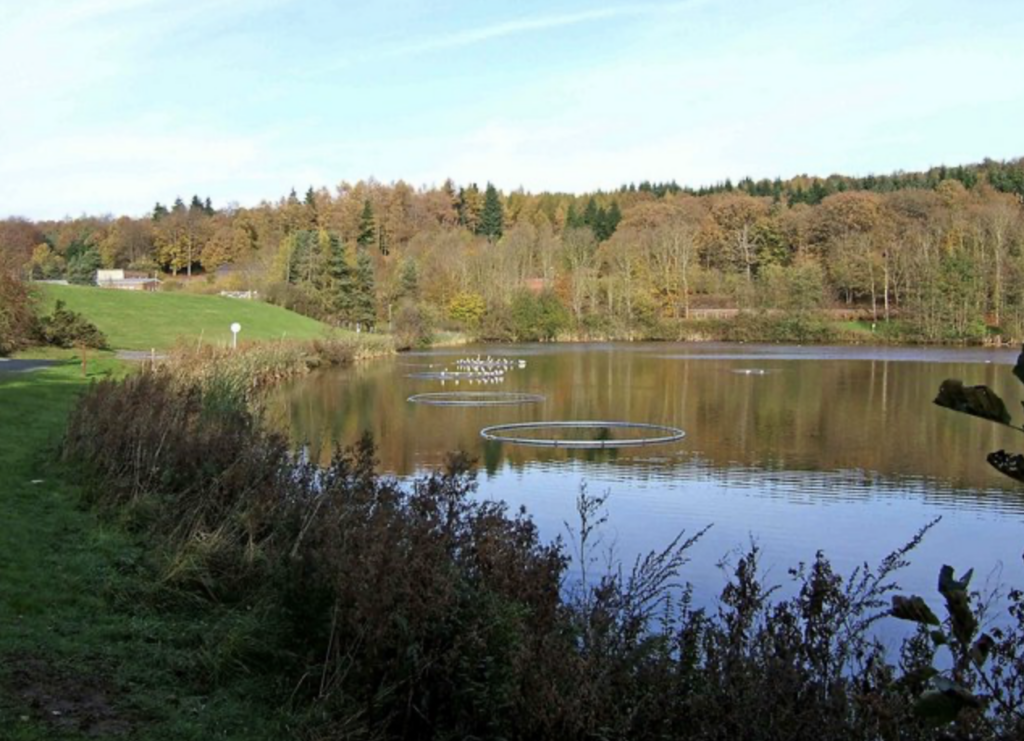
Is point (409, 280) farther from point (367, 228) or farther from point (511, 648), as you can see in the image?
point (511, 648)

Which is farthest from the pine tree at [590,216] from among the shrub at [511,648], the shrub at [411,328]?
the shrub at [511,648]

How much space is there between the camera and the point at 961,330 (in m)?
64.5

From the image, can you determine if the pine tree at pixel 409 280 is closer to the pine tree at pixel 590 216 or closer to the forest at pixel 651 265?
the forest at pixel 651 265

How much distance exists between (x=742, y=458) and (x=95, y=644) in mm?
13960

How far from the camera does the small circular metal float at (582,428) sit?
1958 centimetres

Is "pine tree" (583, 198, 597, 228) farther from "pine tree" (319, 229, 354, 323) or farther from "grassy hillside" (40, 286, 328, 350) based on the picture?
"grassy hillside" (40, 286, 328, 350)

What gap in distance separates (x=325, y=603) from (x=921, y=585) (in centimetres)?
597

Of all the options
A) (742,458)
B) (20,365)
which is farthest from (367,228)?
(742,458)

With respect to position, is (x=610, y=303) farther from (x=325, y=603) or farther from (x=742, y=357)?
(x=325, y=603)

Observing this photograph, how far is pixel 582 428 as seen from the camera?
878 inches

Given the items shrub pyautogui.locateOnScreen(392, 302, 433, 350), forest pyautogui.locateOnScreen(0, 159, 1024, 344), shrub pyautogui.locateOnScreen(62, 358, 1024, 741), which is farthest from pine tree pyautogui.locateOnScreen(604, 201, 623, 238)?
shrub pyautogui.locateOnScreen(62, 358, 1024, 741)

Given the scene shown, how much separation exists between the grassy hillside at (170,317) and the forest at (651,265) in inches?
308

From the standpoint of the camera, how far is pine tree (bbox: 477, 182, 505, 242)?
105875 millimetres

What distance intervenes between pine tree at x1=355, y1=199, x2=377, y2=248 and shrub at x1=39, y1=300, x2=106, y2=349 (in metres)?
58.3
